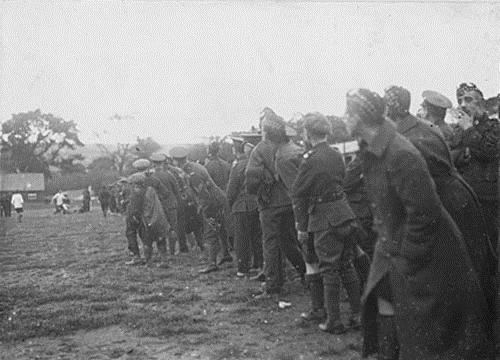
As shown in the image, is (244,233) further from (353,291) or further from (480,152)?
(480,152)

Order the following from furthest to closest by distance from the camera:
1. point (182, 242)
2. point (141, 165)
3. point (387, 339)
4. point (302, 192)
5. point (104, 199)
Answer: point (104, 199)
point (182, 242)
point (141, 165)
point (302, 192)
point (387, 339)

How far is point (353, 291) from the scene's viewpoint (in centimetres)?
538

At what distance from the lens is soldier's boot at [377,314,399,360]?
142 inches

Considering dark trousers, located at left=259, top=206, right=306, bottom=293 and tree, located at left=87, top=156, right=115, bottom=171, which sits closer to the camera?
dark trousers, located at left=259, top=206, right=306, bottom=293

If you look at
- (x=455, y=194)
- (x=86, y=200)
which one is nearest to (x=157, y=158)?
(x=455, y=194)

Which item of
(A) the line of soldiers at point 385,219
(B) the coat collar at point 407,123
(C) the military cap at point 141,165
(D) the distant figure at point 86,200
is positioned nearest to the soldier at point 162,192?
(C) the military cap at point 141,165

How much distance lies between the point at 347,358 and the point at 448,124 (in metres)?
2.47

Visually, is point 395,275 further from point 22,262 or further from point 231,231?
point 22,262

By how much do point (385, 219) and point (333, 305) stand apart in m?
1.85

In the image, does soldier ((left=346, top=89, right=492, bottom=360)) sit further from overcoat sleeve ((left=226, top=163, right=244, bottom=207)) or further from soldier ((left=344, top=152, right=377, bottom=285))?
overcoat sleeve ((left=226, top=163, right=244, bottom=207))

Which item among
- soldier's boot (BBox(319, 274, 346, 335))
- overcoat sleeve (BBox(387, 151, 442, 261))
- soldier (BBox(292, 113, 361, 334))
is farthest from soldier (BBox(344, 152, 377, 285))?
overcoat sleeve (BBox(387, 151, 442, 261))

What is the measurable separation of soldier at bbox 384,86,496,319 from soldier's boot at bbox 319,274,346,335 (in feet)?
4.02

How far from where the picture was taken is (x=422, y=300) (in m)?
3.39

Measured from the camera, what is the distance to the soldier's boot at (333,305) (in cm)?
511
